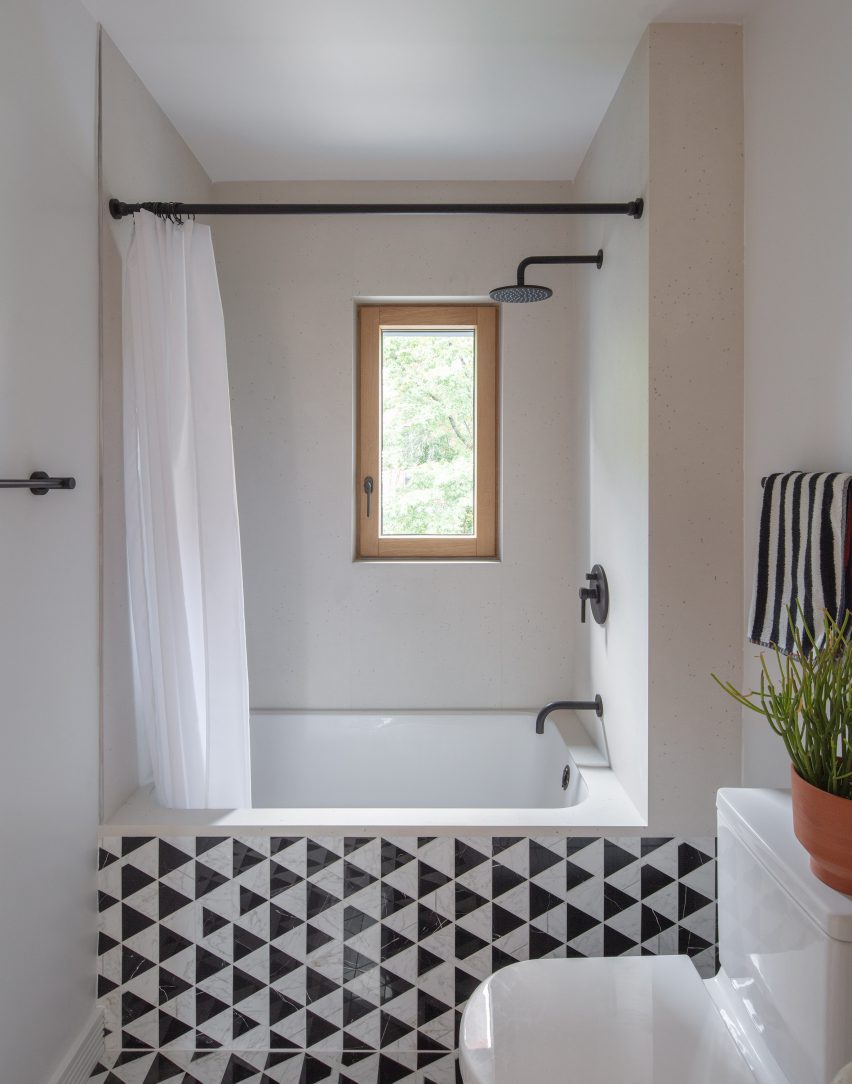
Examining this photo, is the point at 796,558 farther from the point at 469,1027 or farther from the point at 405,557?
the point at 405,557

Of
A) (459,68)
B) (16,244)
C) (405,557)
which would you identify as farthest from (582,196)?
(16,244)

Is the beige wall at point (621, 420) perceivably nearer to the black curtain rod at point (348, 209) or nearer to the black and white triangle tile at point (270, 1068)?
the black curtain rod at point (348, 209)

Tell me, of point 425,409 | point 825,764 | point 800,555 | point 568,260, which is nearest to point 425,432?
point 425,409

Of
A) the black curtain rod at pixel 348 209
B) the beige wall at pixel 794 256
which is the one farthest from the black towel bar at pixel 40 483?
the beige wall at pixel 794 256

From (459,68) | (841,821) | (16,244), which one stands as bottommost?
(841,821)

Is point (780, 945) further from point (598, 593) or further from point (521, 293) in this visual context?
point (521, 293)

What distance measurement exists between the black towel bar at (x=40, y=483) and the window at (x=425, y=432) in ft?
4.47

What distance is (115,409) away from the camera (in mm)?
1876

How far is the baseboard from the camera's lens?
1.58 metres

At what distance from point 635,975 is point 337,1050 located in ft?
2.72

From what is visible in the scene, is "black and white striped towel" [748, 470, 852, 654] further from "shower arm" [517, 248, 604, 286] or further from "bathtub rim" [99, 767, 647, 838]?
"shower arm" [517, 248, 604, 286]

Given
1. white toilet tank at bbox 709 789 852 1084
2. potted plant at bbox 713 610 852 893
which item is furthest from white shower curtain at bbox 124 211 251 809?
potted plant at bbox 713 610 852 893

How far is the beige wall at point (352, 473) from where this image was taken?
8.63 ft

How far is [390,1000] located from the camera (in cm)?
171
